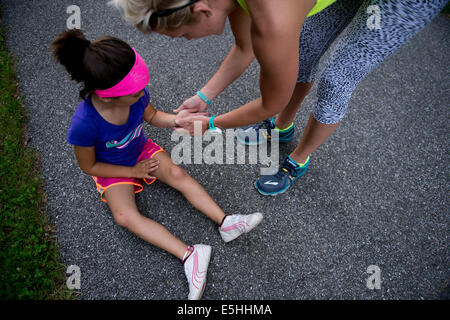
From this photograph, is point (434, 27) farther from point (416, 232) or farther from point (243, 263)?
point (243, 263)

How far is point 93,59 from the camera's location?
107 cm

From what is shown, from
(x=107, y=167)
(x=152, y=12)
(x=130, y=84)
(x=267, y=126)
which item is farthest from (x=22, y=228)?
(x=267, y=126)

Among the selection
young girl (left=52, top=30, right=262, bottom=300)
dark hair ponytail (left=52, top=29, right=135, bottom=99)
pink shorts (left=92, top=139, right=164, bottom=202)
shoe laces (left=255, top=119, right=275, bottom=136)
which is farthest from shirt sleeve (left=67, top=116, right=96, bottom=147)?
shoe laces (left=255, top=119, right=275, bottom=136)

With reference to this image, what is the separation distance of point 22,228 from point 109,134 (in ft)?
2.63

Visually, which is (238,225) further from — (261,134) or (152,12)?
(152,12)

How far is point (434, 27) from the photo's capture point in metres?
2.88

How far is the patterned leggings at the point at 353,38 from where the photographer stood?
1.01 m

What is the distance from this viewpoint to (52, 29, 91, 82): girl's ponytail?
1.03 metres

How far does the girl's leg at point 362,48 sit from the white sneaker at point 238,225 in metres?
0.57

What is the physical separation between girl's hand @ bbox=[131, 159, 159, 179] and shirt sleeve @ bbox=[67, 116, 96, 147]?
0.33 metres

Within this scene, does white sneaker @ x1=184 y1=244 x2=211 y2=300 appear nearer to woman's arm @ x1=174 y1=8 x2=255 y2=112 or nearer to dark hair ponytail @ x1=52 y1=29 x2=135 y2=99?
woman's arm @ x1=174 y1=8 x2=255 y2=112

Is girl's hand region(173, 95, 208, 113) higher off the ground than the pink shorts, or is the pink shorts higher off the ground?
girl's hand region(173, 95, 208, 113)

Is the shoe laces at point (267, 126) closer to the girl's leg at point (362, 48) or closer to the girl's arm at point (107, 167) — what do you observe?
the girl's leg at point (362, 48)

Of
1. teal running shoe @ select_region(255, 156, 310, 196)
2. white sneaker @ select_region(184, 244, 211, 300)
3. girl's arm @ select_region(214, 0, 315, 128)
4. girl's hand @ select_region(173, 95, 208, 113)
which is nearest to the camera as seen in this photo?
girl's arm @ select_region(214, 0, 315, 128)
